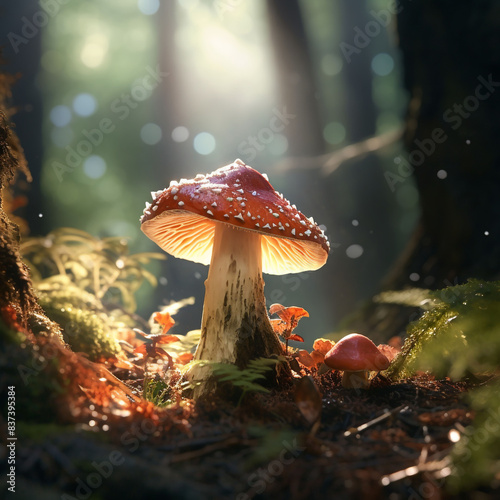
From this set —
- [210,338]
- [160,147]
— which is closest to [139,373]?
[210,338]

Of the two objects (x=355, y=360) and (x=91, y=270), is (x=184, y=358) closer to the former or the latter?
(x=355, y=360)

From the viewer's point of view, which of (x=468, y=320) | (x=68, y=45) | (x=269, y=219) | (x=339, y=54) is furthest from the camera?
(x=68, y=45)

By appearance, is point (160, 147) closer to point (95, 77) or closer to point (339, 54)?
point (95, 77)

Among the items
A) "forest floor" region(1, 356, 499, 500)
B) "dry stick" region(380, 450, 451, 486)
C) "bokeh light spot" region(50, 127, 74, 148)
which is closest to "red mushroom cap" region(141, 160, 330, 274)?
"forest floor" region(1, 356, 499, 500)

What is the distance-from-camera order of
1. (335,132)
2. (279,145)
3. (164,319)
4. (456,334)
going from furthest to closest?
1. (335,132)
2. (279,145)
3. (164,319)
4. (456,334)

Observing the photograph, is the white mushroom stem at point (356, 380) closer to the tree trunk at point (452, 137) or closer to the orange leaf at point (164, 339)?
the orange leaf at point (164, 339)

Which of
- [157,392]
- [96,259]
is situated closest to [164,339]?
[157,392]

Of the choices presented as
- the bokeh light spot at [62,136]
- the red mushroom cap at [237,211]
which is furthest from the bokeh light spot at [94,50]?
the red mushroom cap at [237,211]
